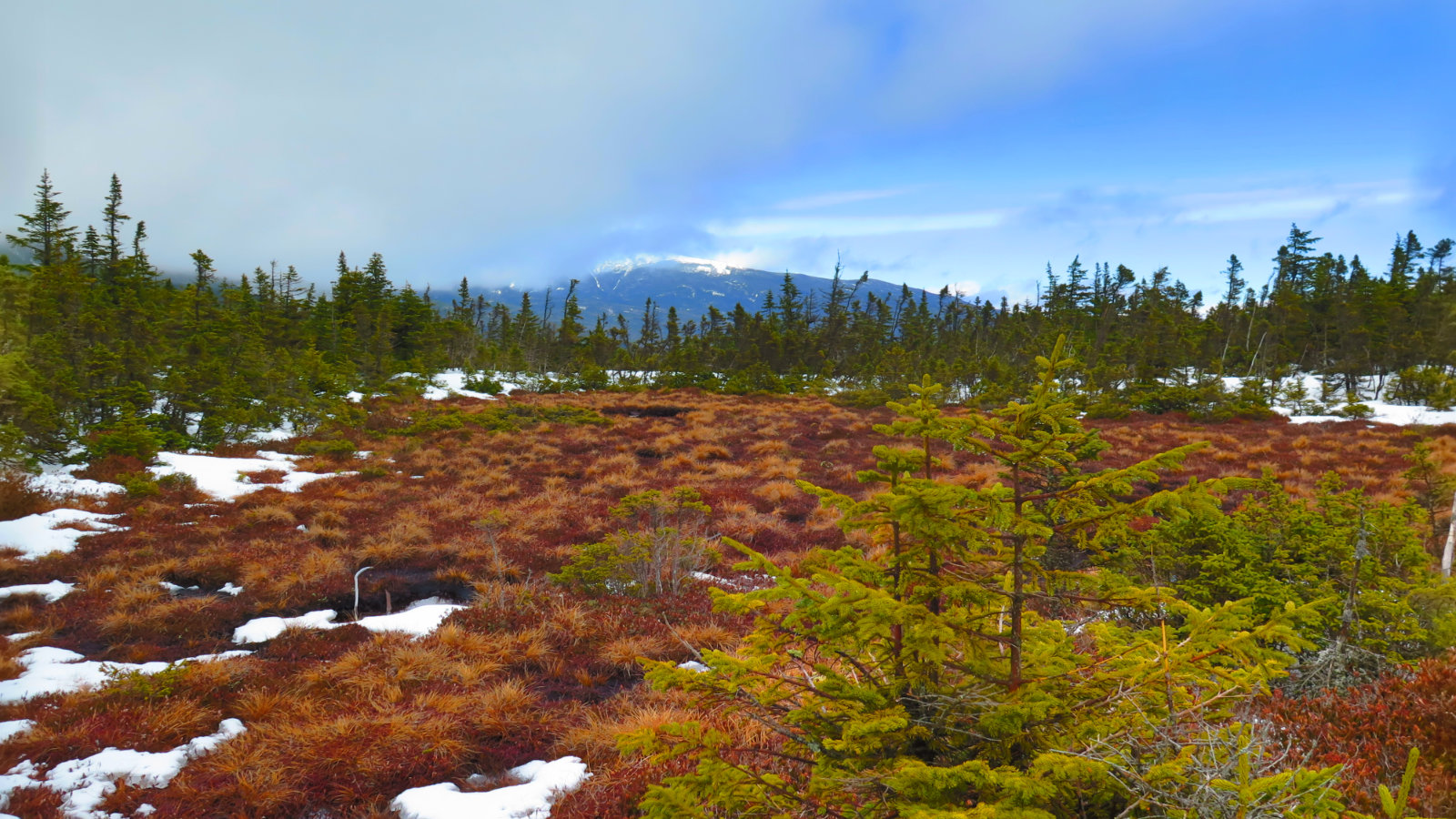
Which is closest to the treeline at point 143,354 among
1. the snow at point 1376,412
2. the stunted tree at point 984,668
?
the stunted tree at point 984,668

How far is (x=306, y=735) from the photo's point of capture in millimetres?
4910

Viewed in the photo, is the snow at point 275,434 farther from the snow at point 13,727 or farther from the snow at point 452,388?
the snow at point 13,727

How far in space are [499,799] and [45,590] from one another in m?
9.28

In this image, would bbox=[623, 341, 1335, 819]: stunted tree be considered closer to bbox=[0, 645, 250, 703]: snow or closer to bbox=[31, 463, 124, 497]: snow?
bbox=[0, 645, 250, 703]: snow

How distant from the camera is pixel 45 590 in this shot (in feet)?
27.6

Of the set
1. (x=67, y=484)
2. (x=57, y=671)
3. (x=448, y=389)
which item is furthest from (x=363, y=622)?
(x=448, y=389)

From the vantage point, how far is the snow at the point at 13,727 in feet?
16.0

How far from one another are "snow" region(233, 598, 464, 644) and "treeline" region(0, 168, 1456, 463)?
29.8 ft

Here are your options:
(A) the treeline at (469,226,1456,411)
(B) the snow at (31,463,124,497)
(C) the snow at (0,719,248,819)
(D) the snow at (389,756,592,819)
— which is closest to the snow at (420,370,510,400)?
(A) the treeline at (469,226,1456,411)

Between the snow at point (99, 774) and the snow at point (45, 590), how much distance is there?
5.58m

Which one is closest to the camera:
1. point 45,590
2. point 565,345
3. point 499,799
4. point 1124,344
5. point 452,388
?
point 499,799

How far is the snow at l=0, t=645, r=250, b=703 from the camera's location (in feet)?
18.8

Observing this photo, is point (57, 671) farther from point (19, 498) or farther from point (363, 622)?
point (19, 498)

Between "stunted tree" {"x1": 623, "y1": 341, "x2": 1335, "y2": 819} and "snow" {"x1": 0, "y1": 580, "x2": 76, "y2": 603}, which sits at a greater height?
"stunted tree" {"x1": 623, "y1": 341, "x2": 1335, "y2": 819}
